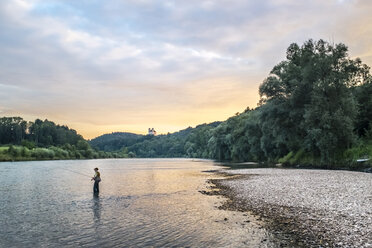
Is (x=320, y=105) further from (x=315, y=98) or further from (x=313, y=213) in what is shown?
(x=313, y=213)

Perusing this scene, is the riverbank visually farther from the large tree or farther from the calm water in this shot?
the large tree

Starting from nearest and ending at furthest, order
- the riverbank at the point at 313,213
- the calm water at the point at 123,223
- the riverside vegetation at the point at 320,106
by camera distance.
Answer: the riverbank at the point at 313,213
the calm water at the point at 123,223
the riverside vegetation at the point at 320,106

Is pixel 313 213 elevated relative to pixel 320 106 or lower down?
lower down

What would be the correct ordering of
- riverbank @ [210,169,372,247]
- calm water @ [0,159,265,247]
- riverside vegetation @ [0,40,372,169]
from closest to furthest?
riverbank @ [210,169,372,247] → calm water @ [0,159,265,247] → riverside vegetation @ [0,40,372,169]

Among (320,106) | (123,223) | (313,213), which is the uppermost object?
(320,106)

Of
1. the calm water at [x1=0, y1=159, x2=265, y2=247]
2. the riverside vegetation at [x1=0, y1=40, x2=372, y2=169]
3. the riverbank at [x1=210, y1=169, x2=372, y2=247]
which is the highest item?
the riverside vegetation at [x1=0, y1=40, x2=372, y2=169]

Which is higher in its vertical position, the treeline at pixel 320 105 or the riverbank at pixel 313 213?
the treeline at pixel 320 105

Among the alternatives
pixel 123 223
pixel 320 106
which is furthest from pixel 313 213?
pixel 320 106

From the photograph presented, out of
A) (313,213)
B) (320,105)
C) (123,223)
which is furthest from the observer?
(320,105)

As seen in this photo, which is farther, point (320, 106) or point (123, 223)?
point (320, 106)

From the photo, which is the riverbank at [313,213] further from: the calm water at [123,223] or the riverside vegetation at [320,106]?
the riverside vegetation at [320,106]

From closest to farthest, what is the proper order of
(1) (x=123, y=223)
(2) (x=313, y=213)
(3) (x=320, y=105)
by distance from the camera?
(2) (x=313, y=213) → (1) (x=123, y=223) → (3) (x=320, y=105)

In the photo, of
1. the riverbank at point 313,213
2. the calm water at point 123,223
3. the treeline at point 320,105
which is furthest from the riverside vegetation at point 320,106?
the calm water at point 123,223

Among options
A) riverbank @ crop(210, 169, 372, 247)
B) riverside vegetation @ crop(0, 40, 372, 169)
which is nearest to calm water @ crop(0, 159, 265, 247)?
riverbank @ crop(210, 169, 372, 247)
